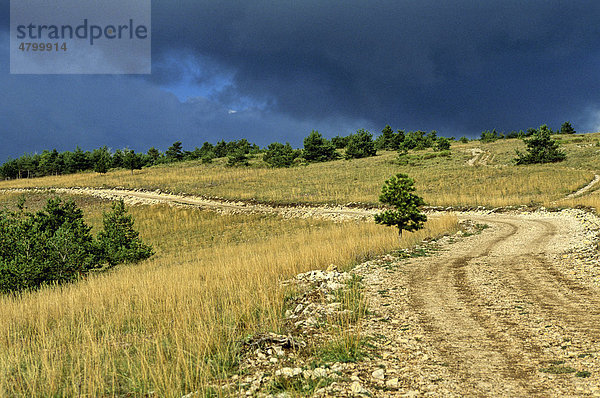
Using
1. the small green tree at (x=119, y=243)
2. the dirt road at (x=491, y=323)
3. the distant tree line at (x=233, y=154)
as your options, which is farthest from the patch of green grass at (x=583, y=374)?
the distant tree line at (x=233, y=154)

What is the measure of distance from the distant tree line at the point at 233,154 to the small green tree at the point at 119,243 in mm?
52870

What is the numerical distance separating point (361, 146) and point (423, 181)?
37133mm

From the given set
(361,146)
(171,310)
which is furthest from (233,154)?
(171,310)

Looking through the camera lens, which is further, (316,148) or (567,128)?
(567,128)

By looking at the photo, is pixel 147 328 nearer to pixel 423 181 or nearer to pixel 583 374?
pixel 583 374

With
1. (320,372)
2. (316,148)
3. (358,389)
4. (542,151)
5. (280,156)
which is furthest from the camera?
(316,148)

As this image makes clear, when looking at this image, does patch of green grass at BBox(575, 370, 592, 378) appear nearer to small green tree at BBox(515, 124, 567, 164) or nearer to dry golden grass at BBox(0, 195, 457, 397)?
dry golden grass at BBox(0, 195, 457, 397)

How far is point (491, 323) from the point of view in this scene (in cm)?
571

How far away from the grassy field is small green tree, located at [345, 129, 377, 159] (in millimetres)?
13570

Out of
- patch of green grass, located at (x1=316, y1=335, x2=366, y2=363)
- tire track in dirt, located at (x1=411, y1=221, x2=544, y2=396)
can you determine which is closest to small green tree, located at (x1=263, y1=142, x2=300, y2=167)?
tire track in dirt, located at (x1=411, y1=221, x2=544, y2=396)

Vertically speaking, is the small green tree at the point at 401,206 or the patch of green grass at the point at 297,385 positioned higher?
the small green tree at the point at 401,206

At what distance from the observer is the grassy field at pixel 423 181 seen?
3362 cm

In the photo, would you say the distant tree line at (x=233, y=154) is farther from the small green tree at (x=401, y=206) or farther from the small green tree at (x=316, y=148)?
the small green tree at (x=401, y=206)

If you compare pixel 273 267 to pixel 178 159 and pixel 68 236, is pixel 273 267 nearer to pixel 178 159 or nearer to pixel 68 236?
pixel 68 236
